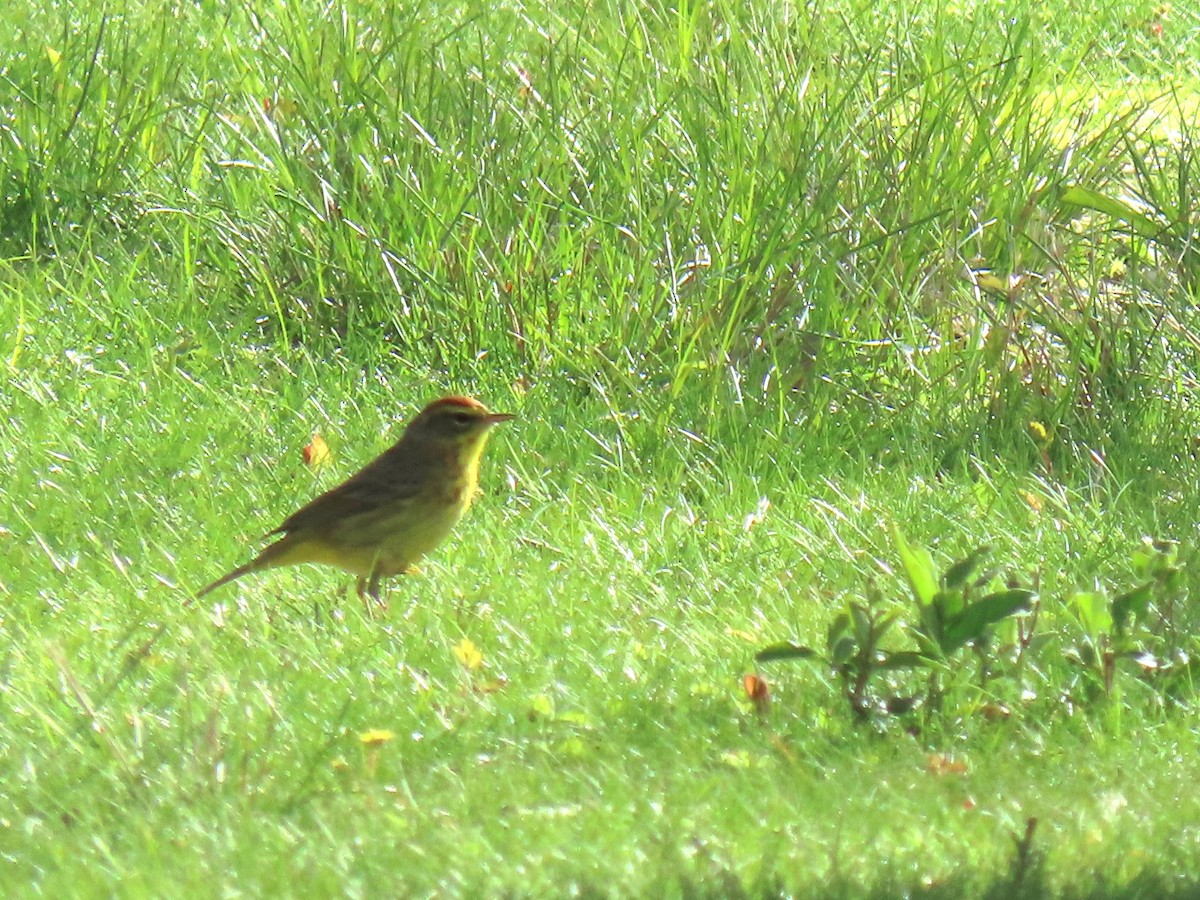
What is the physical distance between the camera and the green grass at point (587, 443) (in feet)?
13.8

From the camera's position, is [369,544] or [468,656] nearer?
[468,656]

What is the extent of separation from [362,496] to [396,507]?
0.13 meters

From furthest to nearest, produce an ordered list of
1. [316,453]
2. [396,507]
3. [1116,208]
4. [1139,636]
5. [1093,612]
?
[1116,208] → [316,453] → [396,507] → [1139,636] → [1093,612]

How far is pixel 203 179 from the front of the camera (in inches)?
340

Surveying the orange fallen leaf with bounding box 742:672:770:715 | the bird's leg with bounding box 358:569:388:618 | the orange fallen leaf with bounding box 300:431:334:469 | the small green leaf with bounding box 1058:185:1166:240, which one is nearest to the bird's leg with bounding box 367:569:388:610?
the bird's leg with bounding box 358:569:388:618

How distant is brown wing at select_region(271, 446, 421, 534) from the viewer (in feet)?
19.0

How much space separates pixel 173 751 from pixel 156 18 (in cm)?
630

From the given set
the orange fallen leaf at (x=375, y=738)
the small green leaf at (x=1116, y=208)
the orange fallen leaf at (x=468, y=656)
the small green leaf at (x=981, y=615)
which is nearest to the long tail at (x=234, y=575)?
the orange fallen leaf at (x=468, y=656)

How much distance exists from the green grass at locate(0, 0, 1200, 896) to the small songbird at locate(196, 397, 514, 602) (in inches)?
5.1

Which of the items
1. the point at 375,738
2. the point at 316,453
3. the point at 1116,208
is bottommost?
the point at 316,453

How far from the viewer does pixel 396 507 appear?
5.93m

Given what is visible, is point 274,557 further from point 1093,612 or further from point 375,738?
point 1093,612

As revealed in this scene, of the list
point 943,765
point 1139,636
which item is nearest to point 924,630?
point 943,765

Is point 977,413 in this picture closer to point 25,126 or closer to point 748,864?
point 748,864
